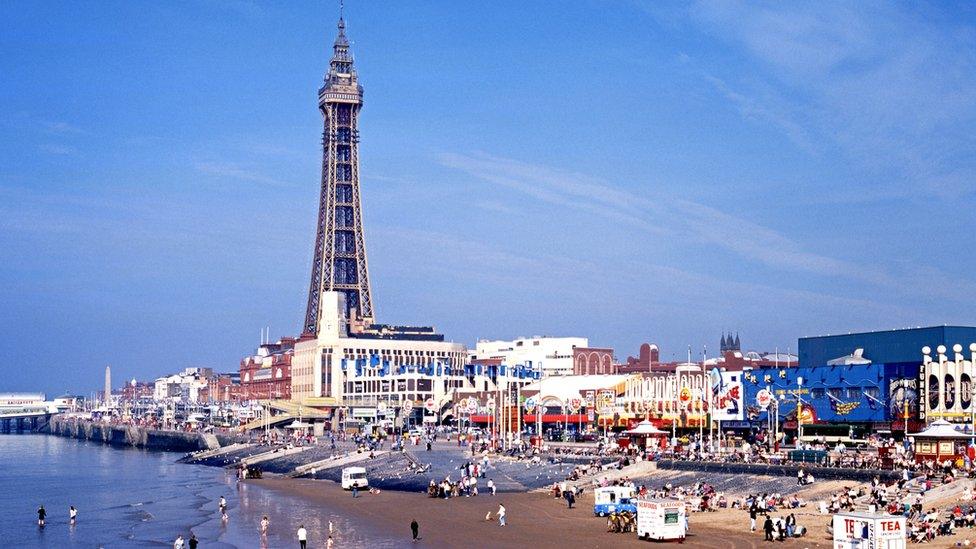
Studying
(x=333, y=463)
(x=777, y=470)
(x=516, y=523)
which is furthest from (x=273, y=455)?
(x=516, y=523)

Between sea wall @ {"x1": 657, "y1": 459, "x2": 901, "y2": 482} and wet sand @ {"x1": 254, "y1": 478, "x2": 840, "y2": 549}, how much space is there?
495 cm

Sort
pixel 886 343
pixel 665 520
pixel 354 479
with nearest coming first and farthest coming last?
pixel 665 520
pixel 354 479
pixel 886 343

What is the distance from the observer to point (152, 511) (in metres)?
62.1

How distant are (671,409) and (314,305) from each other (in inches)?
4295

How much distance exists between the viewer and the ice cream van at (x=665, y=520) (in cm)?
4203

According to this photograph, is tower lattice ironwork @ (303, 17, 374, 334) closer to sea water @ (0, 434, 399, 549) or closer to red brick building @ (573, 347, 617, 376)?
red brick building @ (573, 347, 617, 376)

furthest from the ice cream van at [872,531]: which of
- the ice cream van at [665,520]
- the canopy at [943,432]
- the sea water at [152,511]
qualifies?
the canopy at [943,432]

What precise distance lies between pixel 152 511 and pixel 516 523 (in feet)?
72.7

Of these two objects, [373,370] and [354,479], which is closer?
[354,479]

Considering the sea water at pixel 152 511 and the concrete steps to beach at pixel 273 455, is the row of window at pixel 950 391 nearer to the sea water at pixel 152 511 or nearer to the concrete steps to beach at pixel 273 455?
the sea water at pixel 152 511

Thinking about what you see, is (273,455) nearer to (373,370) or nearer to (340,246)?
(373,370)

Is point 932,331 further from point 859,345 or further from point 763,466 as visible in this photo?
point 763,466

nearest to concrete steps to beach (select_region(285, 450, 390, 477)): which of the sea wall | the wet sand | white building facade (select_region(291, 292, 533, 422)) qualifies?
the wet sand

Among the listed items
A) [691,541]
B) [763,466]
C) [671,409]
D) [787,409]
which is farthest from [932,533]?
[671,409]
